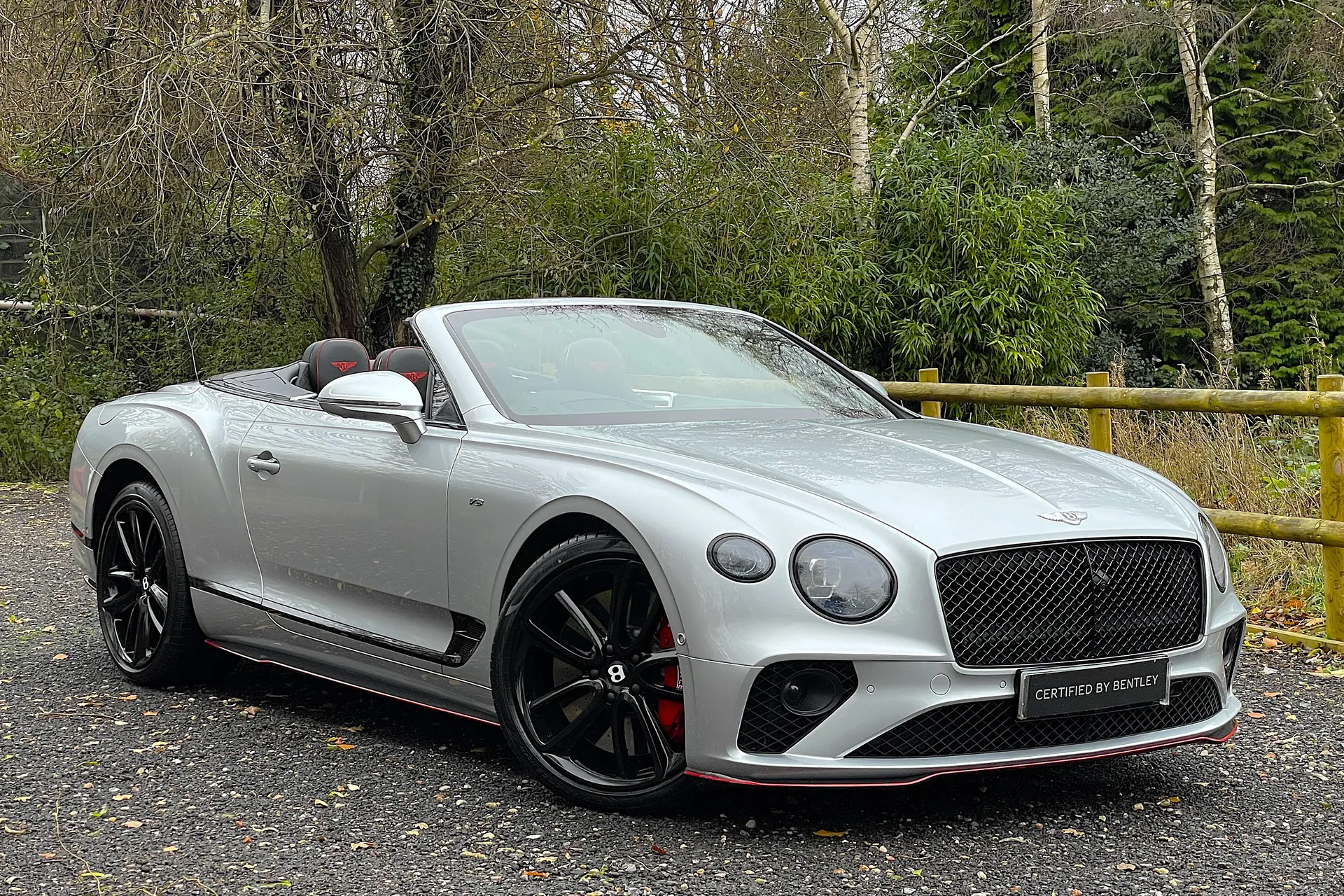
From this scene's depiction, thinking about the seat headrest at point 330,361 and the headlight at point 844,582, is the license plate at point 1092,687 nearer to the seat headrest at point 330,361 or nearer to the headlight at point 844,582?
the headlight at point 844,582

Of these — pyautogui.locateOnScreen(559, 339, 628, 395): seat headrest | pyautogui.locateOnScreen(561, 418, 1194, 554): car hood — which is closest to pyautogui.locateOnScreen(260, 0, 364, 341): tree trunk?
pyautogui.locateOnScreen(559, 339, 628, 395): seat headrest

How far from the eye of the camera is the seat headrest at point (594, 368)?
5.16 meters

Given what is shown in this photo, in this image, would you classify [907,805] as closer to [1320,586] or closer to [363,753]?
[363,753]

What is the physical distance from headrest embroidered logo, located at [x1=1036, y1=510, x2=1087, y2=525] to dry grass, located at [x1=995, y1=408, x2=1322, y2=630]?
10.8ft

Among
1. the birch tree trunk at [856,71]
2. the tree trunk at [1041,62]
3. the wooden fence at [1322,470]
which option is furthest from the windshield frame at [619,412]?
the tree trunk at [1041,62]


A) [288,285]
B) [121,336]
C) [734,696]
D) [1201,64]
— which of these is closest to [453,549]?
[734,696]

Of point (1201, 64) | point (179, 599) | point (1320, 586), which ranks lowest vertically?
point (1320, 586)

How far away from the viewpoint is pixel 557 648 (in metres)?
4.31

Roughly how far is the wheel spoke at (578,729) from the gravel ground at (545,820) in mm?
176

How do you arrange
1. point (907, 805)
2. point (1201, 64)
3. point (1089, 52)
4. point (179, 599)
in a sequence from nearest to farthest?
point (907, 805) < point (179, 599) < point (1201, 64) < point (1089, 52)

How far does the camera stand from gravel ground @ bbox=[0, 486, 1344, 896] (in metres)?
3.82

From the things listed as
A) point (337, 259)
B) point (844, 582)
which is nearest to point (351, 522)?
point (844, 582)

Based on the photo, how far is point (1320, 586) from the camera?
287 inches

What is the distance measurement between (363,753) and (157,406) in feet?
6.23
